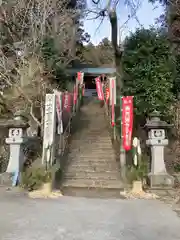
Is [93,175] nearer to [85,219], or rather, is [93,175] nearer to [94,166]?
[94,166]

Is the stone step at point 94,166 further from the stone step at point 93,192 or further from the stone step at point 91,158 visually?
the stone step at point 93,192

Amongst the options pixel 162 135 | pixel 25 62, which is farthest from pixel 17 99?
pixel 162 135

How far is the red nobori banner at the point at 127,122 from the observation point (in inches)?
388

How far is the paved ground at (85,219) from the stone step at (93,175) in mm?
2411

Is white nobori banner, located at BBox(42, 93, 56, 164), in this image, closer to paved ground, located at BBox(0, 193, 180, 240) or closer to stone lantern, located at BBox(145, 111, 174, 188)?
paved ground, located at BBox(0, 193, 180, 240)

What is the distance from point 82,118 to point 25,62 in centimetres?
557

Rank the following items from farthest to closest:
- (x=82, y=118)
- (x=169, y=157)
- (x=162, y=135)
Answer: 1. (x=82, y=118)
2. (x=169, y=157)
3. (x=162, y=135)

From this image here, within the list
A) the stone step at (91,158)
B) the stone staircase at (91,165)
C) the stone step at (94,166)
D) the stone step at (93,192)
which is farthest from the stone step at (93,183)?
the stone step at (91,158)

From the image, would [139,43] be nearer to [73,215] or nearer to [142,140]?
[142,140]

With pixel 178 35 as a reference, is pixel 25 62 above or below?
below

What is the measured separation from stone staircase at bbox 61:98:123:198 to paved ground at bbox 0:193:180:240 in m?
1.41

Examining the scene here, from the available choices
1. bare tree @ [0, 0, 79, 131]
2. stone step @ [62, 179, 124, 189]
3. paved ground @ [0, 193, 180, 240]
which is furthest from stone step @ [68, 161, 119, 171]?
paved ground @ [0, 193, 180, 240]

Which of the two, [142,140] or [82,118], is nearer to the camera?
[142,140]

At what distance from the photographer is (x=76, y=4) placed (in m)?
20.8
